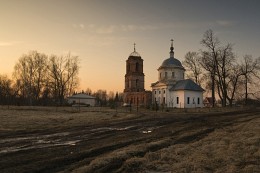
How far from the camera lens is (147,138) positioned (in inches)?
663

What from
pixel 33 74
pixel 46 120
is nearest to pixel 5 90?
pixel 33 74

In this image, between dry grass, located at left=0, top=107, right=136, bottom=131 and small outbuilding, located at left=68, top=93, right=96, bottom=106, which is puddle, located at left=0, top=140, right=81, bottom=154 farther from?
small outbuilding, located at left=68, top=93, right=96, bottom=106

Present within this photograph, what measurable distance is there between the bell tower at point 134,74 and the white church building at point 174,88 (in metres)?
8.15

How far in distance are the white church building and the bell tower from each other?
26.7 feet

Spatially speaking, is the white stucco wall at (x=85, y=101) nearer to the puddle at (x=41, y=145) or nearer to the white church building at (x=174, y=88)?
the white church building at (x=174, y=88)

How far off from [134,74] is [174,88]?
53.1ft

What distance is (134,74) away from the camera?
7806 centimetres

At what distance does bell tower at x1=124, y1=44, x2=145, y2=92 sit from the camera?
257ft

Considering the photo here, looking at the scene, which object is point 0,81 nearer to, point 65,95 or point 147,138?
point 65,95

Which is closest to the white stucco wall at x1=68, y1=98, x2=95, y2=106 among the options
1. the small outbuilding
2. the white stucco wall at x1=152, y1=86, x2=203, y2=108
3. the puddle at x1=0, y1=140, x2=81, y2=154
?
the small outbuilding

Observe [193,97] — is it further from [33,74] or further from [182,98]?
[33,74]

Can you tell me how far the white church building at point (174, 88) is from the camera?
203 ft

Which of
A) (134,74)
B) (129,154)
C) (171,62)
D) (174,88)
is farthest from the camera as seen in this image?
(134,74)

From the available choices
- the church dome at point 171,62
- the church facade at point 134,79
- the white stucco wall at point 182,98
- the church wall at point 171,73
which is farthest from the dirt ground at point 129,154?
the church facade at point 134,79
